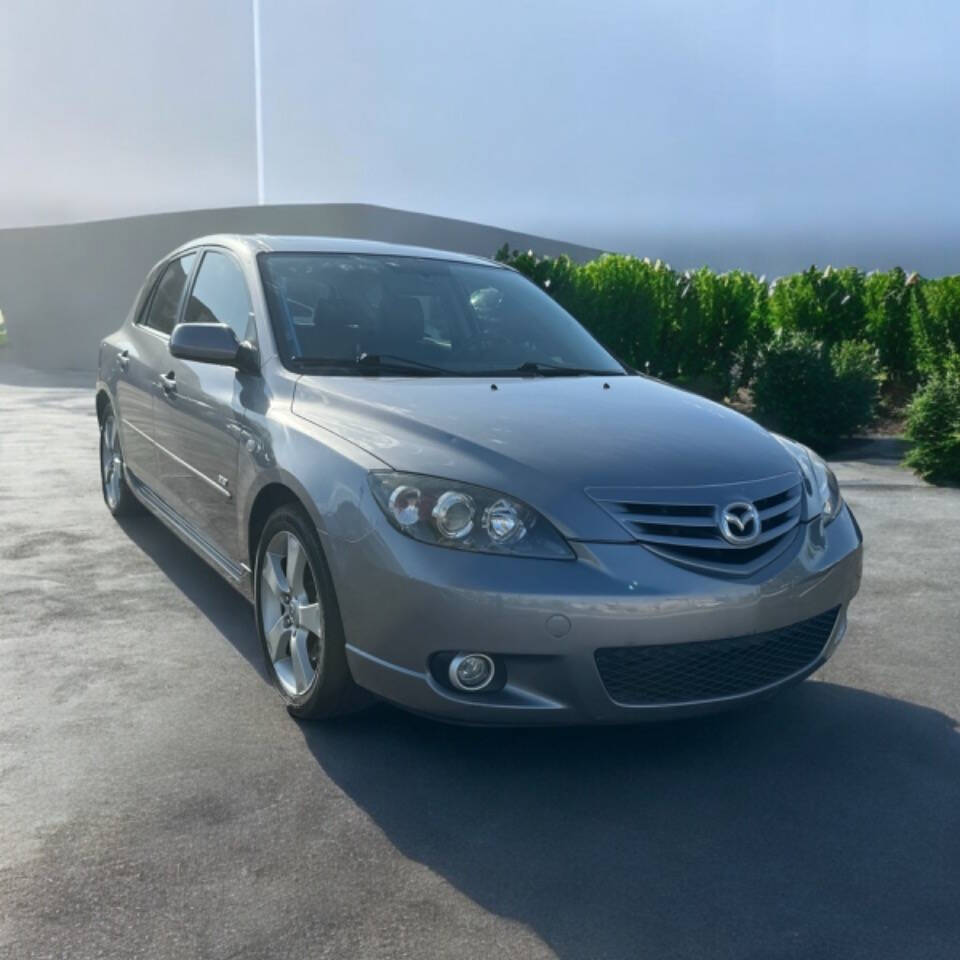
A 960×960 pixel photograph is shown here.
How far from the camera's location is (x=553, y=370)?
5.02 metres

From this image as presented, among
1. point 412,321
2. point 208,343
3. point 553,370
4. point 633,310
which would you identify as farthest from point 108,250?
point 553,370

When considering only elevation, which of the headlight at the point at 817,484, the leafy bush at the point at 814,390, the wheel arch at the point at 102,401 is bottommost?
the leafy bush at the point at 814,390

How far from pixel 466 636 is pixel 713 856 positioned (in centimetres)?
90

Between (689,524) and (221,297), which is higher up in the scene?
(221,297)

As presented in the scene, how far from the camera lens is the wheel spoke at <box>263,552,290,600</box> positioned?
4.27m

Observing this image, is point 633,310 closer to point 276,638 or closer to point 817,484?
point 817,484

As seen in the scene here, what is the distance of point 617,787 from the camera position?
3.70 m

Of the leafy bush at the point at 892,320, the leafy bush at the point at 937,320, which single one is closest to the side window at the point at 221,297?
the leafy bush at the point at 937,320

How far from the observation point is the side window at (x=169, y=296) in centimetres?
610

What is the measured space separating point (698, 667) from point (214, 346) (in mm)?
2221

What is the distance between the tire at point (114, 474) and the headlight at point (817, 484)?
3998 millimetres

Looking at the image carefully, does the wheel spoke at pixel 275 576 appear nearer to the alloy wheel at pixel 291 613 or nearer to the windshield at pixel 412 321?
the alloy wheel at pixel 291 613

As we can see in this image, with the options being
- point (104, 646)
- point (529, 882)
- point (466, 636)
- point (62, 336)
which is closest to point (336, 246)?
point (104, 646)

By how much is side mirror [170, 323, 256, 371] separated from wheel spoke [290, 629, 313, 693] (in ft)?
3.64
